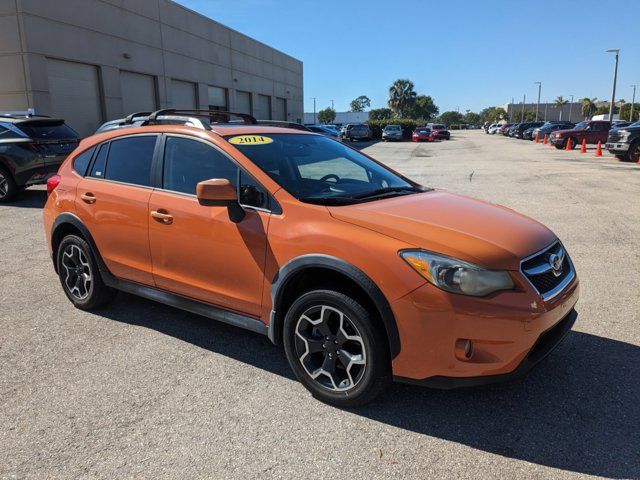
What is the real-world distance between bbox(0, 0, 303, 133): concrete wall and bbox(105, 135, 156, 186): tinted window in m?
17.5

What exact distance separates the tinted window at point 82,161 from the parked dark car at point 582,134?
31.5 m

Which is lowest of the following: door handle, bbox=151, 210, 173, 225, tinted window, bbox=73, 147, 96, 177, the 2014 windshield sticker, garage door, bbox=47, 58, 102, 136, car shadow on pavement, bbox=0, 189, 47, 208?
car shadow on pavement, bbox=0, 189, 47, 208

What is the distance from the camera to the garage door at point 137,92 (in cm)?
2419

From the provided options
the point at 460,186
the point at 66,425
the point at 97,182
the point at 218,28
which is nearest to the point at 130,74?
the point at 218,28

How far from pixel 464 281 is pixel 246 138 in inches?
78.3

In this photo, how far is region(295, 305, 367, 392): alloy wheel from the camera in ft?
9.61

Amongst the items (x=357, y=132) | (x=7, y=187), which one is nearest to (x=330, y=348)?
(x=7, y=187)

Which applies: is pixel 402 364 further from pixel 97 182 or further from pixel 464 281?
pixel 97 182

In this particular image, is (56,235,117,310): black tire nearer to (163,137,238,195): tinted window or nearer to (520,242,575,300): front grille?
(163,137,238,195): tinted window

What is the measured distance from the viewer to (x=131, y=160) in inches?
164

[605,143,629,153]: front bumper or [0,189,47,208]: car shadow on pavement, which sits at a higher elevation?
[605,143,629,153]: front bumper

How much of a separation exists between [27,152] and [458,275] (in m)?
10.6

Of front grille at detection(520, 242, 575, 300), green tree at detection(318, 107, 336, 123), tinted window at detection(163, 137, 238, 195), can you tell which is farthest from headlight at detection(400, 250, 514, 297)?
green tree at detection(318, 107, 336, 123)

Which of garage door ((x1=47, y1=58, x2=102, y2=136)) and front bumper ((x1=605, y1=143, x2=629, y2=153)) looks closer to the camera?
front bumper ((x1=605, y1=143, x2=629, y2=153))
